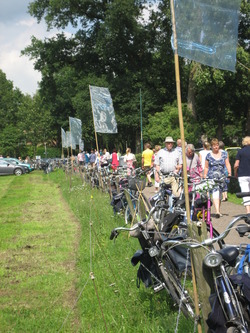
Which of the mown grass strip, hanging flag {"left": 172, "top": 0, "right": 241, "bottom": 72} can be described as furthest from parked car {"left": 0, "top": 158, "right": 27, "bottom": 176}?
hanging flag {"left": 172, "top": 0, "right": 241, "bottom": 72}

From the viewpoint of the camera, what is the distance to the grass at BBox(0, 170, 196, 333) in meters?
5.10

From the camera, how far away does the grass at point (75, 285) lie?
16.7ft

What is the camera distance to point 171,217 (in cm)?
601

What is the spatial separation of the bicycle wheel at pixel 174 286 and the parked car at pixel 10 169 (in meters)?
39.2

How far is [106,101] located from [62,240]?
20.3 ft

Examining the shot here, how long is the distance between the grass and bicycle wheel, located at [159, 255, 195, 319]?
0.13 m

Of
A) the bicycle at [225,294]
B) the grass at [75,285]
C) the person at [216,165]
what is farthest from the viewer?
the person at [216,165]

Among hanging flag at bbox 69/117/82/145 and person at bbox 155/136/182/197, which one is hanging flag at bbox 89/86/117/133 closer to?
person at bbox 155/136/182/197

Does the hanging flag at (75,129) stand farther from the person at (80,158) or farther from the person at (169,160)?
the person at (169,160)

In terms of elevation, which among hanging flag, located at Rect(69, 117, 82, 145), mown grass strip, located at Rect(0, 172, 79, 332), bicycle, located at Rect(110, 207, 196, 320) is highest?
hanging flag, located at Rect(69, 117, 82, 145)

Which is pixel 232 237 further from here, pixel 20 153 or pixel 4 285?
pixel 20 153

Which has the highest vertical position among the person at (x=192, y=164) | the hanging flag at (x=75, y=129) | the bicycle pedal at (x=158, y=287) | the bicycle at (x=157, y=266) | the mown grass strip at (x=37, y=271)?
the hanging flag at (x=75, y=129)

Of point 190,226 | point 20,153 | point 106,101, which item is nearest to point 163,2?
point 106,101

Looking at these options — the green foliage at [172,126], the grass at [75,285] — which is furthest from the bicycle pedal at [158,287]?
the green foliage at [172,126]
